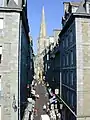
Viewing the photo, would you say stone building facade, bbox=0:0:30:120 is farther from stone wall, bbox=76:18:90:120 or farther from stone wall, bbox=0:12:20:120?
stone wall, bbox=76:18:90:120

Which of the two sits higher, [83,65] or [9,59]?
[9,59]

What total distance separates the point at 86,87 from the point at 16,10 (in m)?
11.6

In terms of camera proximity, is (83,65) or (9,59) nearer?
(9,59)

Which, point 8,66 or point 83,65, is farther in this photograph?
point 83,65

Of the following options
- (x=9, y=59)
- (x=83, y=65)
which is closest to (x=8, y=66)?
(x=9, y=59)

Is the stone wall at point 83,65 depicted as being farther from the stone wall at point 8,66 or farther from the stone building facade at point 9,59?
the stone wall at point 8,66

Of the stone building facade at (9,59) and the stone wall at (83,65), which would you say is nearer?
the stone building facade at (9,59)

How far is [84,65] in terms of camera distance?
93.1 feet

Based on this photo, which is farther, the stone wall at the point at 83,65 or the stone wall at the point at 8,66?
the stone wall at the point at 83,65

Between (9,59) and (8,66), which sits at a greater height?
(9,59)

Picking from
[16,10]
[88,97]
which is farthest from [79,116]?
[16,10]

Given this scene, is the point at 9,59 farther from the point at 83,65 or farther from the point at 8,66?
the point at 83,65

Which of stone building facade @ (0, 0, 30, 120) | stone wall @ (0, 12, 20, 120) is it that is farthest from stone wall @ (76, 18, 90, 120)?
stone wall @ (0, 12, 20, 120)

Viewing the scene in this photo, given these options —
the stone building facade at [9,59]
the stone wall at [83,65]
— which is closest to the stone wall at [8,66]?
the stone building facade at [9,59]
